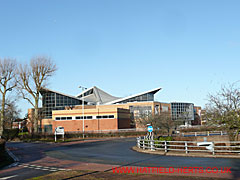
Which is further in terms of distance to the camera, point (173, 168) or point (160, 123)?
point (160, 123)

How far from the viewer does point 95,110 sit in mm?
61281

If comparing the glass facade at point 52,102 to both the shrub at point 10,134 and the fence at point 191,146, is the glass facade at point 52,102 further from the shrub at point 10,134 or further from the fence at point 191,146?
the fence at point 191,146

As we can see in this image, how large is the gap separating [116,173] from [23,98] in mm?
45064

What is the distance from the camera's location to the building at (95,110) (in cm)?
6088

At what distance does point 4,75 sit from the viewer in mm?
50719

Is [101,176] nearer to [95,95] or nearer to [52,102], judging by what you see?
[52,102]

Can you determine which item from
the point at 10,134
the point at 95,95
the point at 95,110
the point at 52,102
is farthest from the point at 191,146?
the point at 95,95

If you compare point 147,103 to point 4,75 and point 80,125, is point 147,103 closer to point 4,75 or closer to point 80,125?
point 80,125

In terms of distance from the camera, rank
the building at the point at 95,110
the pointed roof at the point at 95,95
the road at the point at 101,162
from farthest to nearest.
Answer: the pointed roof at the point at 95,95, the building at the point at 95,110, the road at the point at 101,162

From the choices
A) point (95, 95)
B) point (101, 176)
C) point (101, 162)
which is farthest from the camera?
point (95, 95)

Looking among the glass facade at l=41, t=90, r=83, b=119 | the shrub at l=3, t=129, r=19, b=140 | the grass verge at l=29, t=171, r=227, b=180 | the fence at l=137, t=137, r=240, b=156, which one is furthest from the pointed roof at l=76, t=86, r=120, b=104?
the grass verge at l=29, t=171, r=227, b=180

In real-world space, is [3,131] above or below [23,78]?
below

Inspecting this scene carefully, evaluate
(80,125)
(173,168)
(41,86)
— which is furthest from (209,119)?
(80,125)

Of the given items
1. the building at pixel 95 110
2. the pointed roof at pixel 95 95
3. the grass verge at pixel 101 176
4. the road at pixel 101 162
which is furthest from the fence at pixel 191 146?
the pointed roof at pixel 95 95
